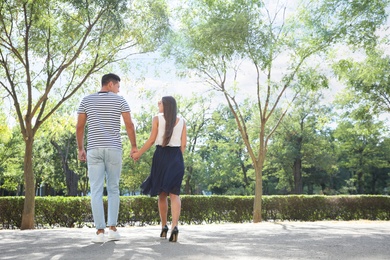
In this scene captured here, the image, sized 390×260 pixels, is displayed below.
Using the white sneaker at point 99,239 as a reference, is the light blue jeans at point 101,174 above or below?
above

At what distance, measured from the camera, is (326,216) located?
20.6 m

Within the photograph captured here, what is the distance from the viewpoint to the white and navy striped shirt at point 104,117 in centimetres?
569

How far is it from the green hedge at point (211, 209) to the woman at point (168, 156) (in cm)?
958

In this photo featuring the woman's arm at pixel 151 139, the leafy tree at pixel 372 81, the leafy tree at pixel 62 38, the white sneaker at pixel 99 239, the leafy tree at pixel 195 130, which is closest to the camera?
the white sneaker at pixel 99 239

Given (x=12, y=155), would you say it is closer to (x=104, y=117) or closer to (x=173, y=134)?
(x=104, y=117)

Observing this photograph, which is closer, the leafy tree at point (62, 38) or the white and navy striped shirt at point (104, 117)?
the white and navy striped shirt at point (104, 117)

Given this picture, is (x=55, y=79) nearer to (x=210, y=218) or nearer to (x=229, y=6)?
(x=229, y=6)

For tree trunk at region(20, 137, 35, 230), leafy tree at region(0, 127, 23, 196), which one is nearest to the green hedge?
tree trunk at region(20, 137, 35, 230)

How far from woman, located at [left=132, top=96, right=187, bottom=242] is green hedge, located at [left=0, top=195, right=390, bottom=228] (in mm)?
9580

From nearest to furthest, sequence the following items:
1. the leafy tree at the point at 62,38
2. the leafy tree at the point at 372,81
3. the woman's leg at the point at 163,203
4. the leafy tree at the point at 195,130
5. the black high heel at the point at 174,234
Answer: the black high heel at the point at 174,234 < the woman's leg at the point at 163,203 < the leafy tree at the point at 62,38 < the leafy tree at the point at 372,81 < the leafy tree at the point at 195,130

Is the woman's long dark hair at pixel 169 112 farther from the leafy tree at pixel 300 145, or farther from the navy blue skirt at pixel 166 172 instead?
the leafy tree at pixel 300 145

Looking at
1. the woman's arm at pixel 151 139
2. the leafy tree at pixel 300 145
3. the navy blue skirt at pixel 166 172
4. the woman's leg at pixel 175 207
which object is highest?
the leafy tree at pixel 300 145

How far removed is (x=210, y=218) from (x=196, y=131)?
2341 centimetres

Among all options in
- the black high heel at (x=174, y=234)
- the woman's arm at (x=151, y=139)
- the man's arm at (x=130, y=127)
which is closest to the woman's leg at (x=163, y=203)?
the black high heel at (x=174, y=234)
